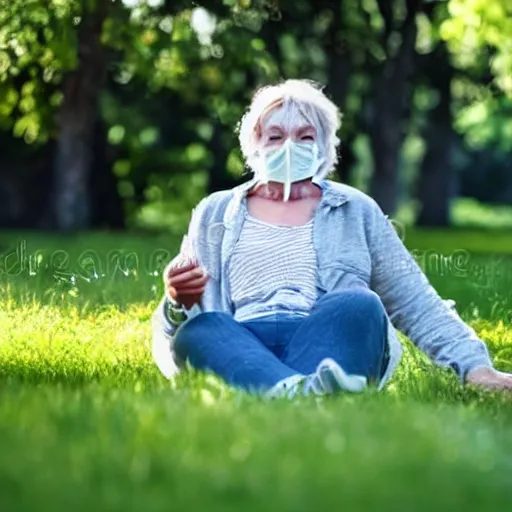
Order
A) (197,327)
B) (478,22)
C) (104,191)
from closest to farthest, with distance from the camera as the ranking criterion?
1. (197,327)
2. (478,22)
3. (104,191)

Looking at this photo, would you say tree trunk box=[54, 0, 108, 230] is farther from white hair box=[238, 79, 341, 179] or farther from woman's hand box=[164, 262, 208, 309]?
woman's hand box=[164, 262, 208, 309]

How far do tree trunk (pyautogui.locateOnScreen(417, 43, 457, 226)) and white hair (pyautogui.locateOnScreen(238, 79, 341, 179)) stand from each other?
24.4 m

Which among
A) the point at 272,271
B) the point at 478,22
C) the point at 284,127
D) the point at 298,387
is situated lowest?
the point at 298,387

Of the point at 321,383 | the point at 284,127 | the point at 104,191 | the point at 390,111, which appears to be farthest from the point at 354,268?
the point at 104,191

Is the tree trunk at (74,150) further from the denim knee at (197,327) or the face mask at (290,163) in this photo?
the denim knee at (197,327)

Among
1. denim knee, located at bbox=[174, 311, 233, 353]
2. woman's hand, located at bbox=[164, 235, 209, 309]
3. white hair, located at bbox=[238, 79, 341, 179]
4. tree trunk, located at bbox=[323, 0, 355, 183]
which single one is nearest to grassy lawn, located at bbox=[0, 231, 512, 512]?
denim knee, located at bbox=[174, 311, 233, 353]

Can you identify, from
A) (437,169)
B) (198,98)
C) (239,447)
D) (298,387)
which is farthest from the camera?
(437,169)

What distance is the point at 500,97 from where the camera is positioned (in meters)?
22.0

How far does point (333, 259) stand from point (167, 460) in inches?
A: 100

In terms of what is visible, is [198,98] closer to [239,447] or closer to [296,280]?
[296,280]

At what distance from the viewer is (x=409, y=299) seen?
19.4ft

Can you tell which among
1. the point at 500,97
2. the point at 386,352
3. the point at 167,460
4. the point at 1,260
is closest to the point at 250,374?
the point at 386,352

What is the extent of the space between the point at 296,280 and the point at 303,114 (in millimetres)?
678

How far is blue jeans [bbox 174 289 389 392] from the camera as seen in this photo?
211 inches
